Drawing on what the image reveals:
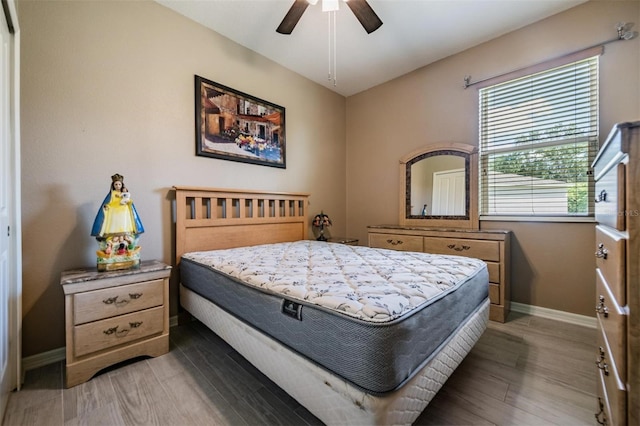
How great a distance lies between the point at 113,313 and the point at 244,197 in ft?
4.79

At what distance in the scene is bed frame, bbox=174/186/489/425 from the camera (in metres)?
0.91

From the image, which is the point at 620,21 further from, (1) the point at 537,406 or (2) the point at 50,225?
(2) the point at 50,225

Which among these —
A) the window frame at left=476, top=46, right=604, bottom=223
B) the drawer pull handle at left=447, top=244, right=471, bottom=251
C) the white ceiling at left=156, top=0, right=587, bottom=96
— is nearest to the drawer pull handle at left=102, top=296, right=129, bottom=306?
the white ceiling at left=156, top=0, right=587, bottom=96

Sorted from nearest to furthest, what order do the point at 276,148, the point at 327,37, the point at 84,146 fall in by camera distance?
the point at 84,146 < the point at 327,37 < the point at 276,148

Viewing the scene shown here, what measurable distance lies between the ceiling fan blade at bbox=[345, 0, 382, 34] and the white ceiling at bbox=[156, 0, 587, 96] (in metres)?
0.38

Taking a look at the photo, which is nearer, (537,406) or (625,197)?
(625,197)

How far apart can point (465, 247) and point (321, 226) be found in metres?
1.77

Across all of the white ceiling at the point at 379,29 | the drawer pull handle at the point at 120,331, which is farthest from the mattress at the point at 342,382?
the white ceiling at the point at 379,29

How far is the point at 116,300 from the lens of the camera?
158 centimetres

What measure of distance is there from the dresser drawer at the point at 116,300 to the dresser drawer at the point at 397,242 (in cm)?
226

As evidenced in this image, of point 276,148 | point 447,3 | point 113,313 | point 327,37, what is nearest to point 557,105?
point 447,3

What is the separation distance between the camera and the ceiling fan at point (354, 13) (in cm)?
179

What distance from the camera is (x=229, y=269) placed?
1580mm

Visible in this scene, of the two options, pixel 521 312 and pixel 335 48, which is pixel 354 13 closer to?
pixel 335 48
